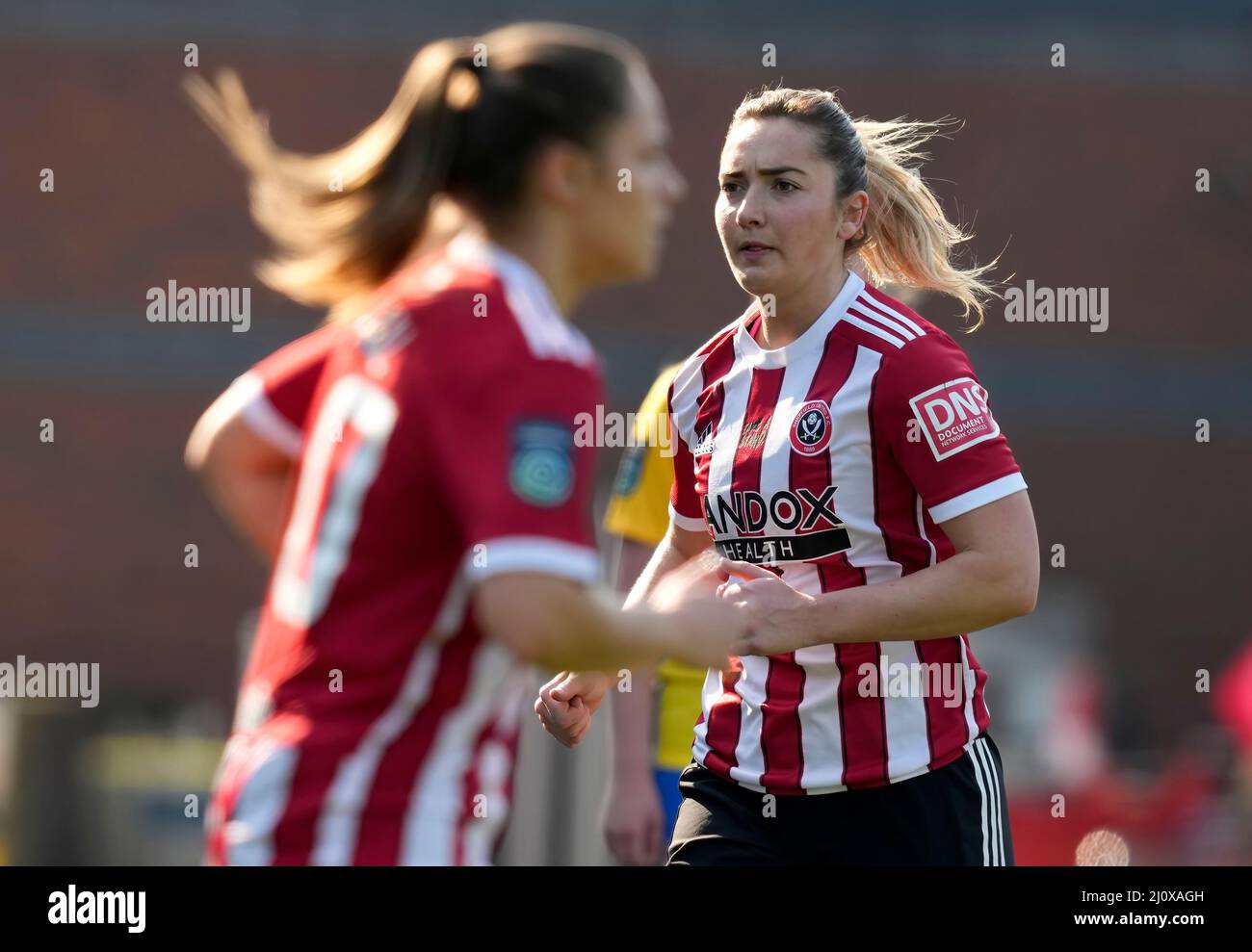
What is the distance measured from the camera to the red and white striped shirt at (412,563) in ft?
7.36

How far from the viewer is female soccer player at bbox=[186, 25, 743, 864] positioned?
88.4 inches

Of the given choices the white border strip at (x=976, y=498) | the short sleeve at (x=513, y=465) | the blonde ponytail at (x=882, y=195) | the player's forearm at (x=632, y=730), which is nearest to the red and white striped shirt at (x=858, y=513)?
the white border strip at (x=976, y=498)

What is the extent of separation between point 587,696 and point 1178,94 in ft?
58.3

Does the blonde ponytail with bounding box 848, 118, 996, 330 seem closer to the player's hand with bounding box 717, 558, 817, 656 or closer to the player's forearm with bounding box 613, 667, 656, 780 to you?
the player's hand with bounding box 717, 558, 817, 656

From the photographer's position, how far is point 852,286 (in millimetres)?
3797

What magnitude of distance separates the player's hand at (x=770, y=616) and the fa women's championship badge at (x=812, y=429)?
1.10ft

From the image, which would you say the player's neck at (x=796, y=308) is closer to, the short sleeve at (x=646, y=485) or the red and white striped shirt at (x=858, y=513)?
the red and white striped shirt at (x=858, y=513)

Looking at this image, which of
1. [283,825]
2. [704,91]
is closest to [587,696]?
[283,825]

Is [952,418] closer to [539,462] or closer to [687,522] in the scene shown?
[687,522]

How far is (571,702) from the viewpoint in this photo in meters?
3.69

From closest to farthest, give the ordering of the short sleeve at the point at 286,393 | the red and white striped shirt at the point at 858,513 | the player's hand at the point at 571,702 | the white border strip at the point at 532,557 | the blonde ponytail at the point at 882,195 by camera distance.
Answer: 1. the white border strip at the point at 532,557
2. the short sleeve at the point at 286,393
3. the red and white striped shirt at the point at 858,513
4. the player's hand at the point at 571,702
5. the blonde ponytail at the point at 882,195

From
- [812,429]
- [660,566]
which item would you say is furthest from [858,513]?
[660,566]

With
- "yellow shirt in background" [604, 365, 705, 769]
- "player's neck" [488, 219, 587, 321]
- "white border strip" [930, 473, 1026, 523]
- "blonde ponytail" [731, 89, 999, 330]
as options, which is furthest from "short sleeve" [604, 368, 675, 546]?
"player's neck" [488, 219, 587, 321]

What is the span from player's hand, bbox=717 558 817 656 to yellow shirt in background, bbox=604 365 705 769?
4.76 feet
